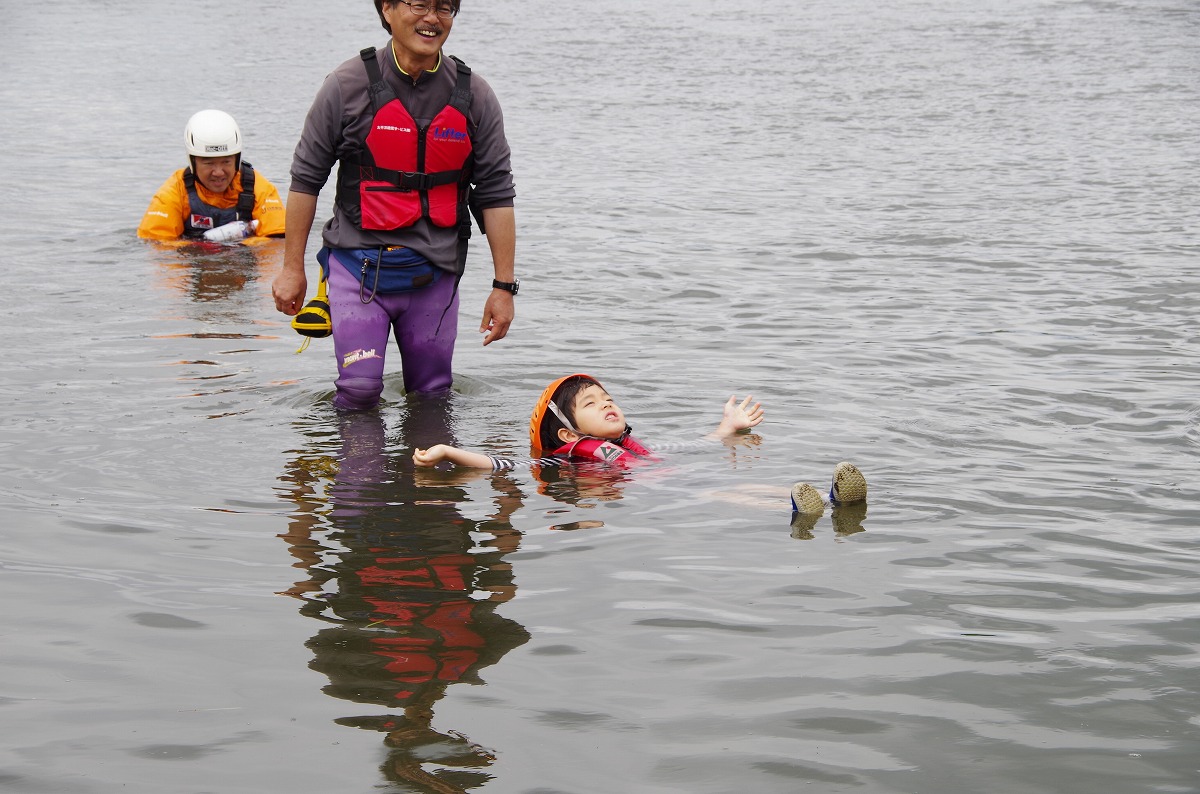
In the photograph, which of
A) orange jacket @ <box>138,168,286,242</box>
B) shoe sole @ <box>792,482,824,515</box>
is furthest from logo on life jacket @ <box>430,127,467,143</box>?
orange jacket @ <box>138,168,286,242</box>

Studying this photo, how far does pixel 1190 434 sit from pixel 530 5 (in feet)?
113

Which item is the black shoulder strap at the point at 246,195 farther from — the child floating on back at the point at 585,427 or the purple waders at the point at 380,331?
the child floating on back at the point at 585,427

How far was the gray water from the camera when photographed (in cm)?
425

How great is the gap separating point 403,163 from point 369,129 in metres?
0.24

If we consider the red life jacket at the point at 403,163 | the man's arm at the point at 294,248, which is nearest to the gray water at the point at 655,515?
the man's arm at the point at 294,248

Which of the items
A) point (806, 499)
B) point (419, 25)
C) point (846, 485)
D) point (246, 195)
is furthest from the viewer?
point (246, 195)

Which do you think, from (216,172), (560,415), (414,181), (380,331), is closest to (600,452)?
(560,415)

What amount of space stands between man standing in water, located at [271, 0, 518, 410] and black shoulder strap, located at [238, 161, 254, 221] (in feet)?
18.8

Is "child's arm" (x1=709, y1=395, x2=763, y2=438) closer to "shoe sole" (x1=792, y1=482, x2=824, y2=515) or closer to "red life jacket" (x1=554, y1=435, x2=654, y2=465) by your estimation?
"red life jacket" (x1=554, y1=435, x2=654, y2=465)

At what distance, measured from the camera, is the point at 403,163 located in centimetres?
709

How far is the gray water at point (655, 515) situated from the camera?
13.9 feet

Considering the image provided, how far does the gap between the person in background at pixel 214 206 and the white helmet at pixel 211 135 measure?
0.14m

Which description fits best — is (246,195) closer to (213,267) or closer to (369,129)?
(213,267)

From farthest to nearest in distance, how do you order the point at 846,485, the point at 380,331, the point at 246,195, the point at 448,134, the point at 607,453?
the point at 246,195
the point at 380,331
the point at 607,453
the point at 448,134
the point at 846,485
